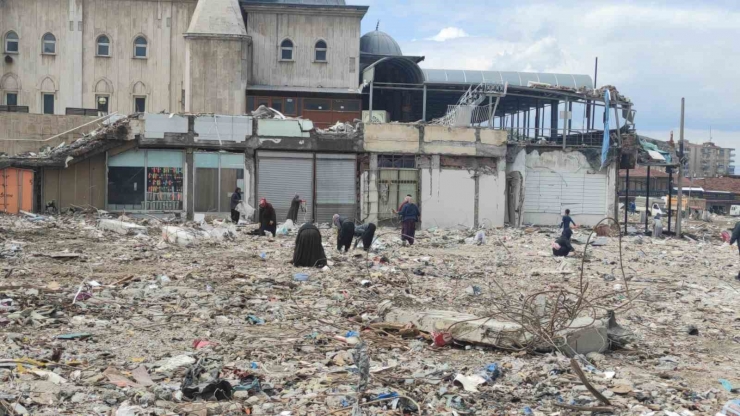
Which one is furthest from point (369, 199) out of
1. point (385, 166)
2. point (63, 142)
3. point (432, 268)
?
point (432, 268)

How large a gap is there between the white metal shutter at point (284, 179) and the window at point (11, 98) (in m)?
14.2

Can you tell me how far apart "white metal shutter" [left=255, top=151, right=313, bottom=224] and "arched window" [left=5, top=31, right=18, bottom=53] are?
47.3 ft

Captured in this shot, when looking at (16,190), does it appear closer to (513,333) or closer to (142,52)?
(142,52)

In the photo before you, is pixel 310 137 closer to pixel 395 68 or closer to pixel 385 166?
pixel 385 166

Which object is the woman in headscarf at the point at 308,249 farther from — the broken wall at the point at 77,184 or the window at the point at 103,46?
the window at the point at 103,46

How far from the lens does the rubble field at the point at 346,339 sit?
6812 mm

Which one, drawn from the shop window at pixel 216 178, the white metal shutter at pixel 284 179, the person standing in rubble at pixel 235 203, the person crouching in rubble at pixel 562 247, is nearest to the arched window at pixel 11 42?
the shop window at pixel 216 178

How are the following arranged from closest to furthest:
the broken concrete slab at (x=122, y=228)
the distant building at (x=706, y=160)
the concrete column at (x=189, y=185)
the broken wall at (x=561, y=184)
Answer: the broken concrete slab at (x=122, y=228) < the concrete column at (x=189, y=185) < the broken wall at (x=561, y=184) < the distant building at (x=706, y=160)

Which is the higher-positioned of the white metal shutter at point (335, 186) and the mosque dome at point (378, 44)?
the mosque dome at point (378, 44)

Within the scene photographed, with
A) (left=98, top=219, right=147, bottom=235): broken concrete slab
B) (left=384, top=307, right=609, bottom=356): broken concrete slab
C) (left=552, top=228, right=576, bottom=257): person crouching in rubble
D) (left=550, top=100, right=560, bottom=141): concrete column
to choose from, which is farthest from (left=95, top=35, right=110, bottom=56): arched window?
(left=384, top=307, right=609, bottom=356): broken concrete slab

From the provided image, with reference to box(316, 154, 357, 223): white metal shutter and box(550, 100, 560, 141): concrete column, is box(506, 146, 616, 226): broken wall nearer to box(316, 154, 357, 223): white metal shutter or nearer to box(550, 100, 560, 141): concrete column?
box(550, 100, 560, 141): concrete column

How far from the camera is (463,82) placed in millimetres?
37094

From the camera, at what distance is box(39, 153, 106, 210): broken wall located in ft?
91.6

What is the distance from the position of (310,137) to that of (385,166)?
286 cm
